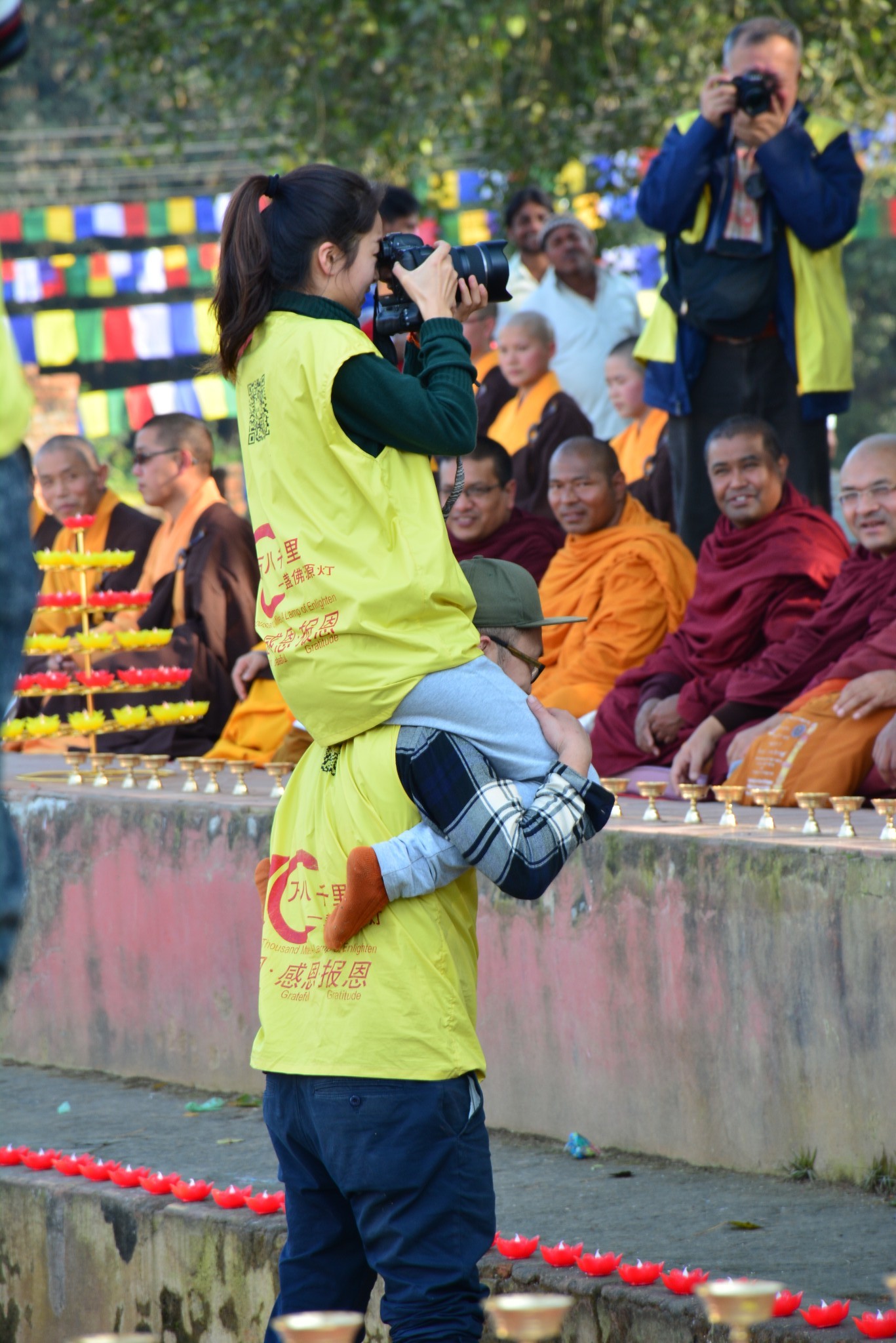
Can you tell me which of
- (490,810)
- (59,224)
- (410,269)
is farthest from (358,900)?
(59,224)

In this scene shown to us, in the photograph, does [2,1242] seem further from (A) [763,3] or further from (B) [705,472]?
(A) [763,3]

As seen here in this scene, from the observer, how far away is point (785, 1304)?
2852 mm

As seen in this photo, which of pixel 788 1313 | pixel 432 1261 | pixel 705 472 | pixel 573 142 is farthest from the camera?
pixel 573 142

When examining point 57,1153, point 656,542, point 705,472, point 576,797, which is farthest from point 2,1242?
point 705,472

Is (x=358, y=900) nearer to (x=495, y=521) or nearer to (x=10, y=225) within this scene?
(x=495, y=521)

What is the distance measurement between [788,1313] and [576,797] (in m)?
1.05

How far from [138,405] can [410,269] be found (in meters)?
15.8

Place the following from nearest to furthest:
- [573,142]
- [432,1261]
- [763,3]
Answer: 1. [432,1261]
2. [763,3]
3. [573,142]

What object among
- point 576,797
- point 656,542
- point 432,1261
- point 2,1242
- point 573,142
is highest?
point 573,142

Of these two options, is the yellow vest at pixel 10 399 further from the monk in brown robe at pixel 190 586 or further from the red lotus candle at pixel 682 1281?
the monk in brown robe at pixel 190 586

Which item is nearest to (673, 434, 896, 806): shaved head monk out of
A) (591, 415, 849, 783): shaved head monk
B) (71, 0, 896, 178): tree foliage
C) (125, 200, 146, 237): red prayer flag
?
(591, 415, 849, 783): shaved head monk

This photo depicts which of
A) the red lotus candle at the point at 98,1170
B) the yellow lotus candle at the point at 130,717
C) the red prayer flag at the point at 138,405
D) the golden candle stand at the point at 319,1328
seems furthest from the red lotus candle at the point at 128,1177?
the red prayer flag at the point at 138,405

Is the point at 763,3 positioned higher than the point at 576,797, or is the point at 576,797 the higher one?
the point at 763,3

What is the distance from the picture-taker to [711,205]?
6.23 metres
